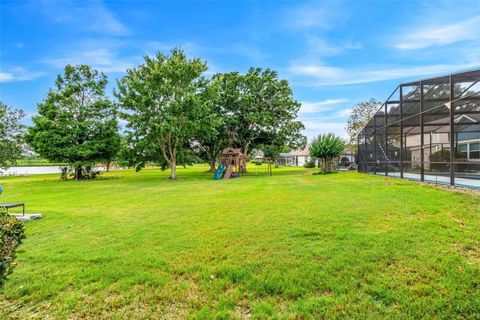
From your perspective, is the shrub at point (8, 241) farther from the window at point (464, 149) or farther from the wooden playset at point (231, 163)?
the wooden playset at point (231, 163)

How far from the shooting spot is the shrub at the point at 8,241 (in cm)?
195

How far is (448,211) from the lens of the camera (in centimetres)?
528

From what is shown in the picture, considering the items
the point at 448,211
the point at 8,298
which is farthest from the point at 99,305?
the point at 448,211

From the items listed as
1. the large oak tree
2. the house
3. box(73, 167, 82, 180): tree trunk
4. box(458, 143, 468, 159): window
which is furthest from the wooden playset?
the house

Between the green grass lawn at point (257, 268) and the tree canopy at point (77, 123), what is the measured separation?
15.7m

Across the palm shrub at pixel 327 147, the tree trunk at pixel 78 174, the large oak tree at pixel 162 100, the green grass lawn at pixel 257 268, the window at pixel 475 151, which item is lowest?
the green grass lawn at pixel 257 268

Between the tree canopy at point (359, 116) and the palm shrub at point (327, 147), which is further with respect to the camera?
the tree canopy at point (359, 116)

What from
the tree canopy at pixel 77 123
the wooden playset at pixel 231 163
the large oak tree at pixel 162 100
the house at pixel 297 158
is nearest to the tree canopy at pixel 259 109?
the wooden playset at pixel 231 163

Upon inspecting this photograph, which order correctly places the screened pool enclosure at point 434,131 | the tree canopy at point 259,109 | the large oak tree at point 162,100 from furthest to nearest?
1. the tree canopy at point 259,109
2. the large oak tree at point 162,100
3. the screened pool enclosure at point 434,131

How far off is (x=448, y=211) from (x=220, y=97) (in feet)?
67.5

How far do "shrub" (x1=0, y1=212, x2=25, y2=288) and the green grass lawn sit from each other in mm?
771

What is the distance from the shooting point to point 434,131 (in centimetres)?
1166

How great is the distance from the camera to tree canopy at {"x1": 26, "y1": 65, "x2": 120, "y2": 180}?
1808 cm

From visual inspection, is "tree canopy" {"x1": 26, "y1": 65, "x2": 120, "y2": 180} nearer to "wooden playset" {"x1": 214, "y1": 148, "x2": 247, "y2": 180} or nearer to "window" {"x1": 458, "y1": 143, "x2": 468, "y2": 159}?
"wooden playset" {"x1": 214, "y1": 148, "x2": 247, "y2": 180}
